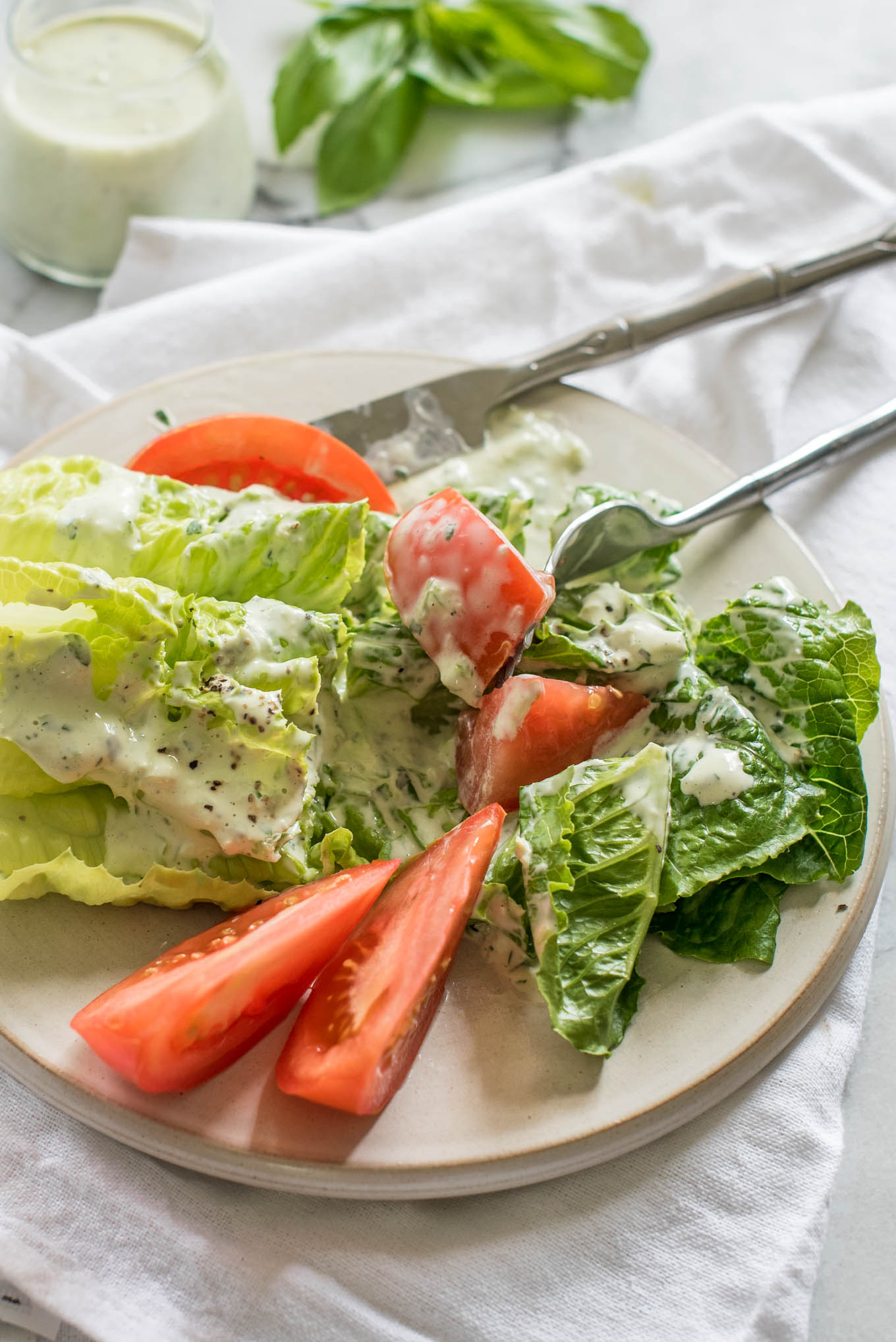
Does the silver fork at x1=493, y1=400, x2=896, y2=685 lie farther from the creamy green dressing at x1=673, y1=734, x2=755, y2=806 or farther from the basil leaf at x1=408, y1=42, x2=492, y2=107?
the basil leaf at x1=408, y1=42, x2=492, y2=107

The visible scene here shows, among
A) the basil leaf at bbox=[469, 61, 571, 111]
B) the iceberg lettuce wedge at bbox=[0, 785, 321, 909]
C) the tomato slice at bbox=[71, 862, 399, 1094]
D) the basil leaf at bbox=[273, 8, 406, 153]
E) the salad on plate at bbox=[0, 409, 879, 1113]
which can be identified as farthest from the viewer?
the basil leaf at bbox=[469, 61, 571, 111]

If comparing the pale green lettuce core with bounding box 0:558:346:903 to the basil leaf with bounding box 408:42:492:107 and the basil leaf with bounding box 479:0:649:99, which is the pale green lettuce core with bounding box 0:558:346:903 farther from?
the basil leaf with bounding box 479:0:649:99

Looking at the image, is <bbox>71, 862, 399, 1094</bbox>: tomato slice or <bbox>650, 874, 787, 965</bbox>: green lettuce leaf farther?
<bbox>650, 874, 787, 965</bbox>: green lettuce leaf

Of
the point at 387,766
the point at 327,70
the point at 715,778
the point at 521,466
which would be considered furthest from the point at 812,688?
the point at 327,70

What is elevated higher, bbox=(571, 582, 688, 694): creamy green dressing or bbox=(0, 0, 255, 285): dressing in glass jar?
bbox=(571, 582, 688, 694): creamy green dressing

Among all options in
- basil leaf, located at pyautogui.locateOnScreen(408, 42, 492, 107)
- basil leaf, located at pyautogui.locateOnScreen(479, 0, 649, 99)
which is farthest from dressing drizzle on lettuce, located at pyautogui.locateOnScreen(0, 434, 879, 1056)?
basil leaf, located at pyautogui.locateOnScreen(479, 0, 649, 99)

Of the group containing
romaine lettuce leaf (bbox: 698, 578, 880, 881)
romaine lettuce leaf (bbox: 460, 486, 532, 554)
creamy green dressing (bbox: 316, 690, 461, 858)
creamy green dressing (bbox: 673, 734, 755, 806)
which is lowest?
creamy green dressing (bbox: 316, 690, 461, 858)

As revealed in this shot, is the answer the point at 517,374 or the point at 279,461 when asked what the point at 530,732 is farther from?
the point at 517,374

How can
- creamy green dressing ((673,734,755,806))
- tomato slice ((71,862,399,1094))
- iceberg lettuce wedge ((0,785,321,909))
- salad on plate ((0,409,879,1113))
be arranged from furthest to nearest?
1. creamy green dressing ((673,734,755,806))
2. iceberg lettuce wedge ((0,785,321,909))
3. salad on plate ((0,409,879,1113))
4. tomato slice ((71,862,399,1094))
